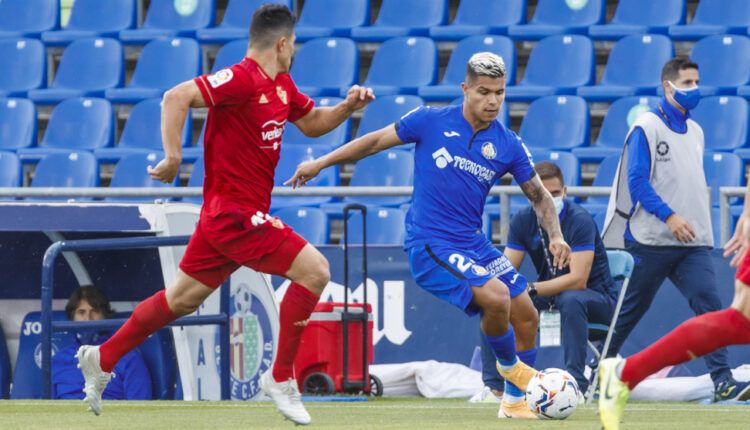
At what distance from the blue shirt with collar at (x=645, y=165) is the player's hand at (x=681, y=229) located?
0.07 meters

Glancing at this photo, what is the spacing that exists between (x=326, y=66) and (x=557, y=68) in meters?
2.31

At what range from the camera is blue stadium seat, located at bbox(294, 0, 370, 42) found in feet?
49.9

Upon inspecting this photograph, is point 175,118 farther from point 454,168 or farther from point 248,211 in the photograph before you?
point 454,168

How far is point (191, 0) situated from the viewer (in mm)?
16062

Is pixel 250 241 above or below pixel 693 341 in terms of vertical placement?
above

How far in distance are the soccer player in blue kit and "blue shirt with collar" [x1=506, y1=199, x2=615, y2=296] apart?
1.76 metres

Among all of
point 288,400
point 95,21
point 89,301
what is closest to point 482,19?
A: point 95,21

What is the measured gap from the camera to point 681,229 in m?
8.93

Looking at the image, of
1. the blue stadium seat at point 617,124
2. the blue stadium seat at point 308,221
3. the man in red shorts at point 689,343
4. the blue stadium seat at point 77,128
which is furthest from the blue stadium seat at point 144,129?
the man in red shorts at point 689,343

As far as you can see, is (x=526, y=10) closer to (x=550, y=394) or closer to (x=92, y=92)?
(x=92, y=92)

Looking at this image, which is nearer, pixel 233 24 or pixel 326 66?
pixel 326 66

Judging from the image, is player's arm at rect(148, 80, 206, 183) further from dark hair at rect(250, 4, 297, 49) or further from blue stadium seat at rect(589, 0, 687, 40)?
blue stadium seat at rect(589, 0, 687, 40)

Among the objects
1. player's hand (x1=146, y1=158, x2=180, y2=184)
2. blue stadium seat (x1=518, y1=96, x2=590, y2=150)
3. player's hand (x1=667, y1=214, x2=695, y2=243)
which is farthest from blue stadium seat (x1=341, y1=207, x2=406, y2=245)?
player's hand (x1=146, y1=158, x2=180, y2=184)

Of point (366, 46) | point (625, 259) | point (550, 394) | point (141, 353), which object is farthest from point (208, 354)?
point (366, 46)
